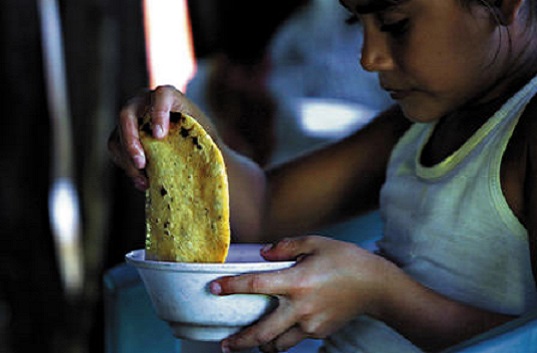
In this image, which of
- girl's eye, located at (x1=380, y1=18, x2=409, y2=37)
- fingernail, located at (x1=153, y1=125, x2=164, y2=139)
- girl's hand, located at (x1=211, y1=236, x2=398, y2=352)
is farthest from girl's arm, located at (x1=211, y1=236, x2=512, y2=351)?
girl's eye, located at (x1=380, y1=18, x2=409, y2=37)

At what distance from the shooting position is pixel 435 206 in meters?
1.10

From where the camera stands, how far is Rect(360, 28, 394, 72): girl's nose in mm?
1061

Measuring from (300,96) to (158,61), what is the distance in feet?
1.85

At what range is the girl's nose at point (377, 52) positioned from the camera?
1061 millimetres

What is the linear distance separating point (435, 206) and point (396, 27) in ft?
0.71

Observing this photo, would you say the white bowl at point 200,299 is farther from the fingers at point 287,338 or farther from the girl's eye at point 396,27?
the girl's eye at point 396,27

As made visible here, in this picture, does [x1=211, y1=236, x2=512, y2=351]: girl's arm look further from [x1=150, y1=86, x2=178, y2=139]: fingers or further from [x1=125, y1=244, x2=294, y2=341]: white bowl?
[x1=150, y1=86, x2=178, y2=139]: fingers

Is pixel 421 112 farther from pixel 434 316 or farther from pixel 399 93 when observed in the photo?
pixel 434 316

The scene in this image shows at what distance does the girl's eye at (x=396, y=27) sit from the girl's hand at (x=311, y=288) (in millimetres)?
271

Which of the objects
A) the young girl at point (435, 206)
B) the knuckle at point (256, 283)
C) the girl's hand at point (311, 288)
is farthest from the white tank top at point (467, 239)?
the knuckle at point (256, 283)

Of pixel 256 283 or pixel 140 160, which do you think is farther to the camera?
pixel 140 160

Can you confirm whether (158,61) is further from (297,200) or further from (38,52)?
(297,200)

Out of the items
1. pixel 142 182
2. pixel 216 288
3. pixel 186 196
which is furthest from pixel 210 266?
pixel 142 182

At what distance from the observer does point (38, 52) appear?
2.24 meters
